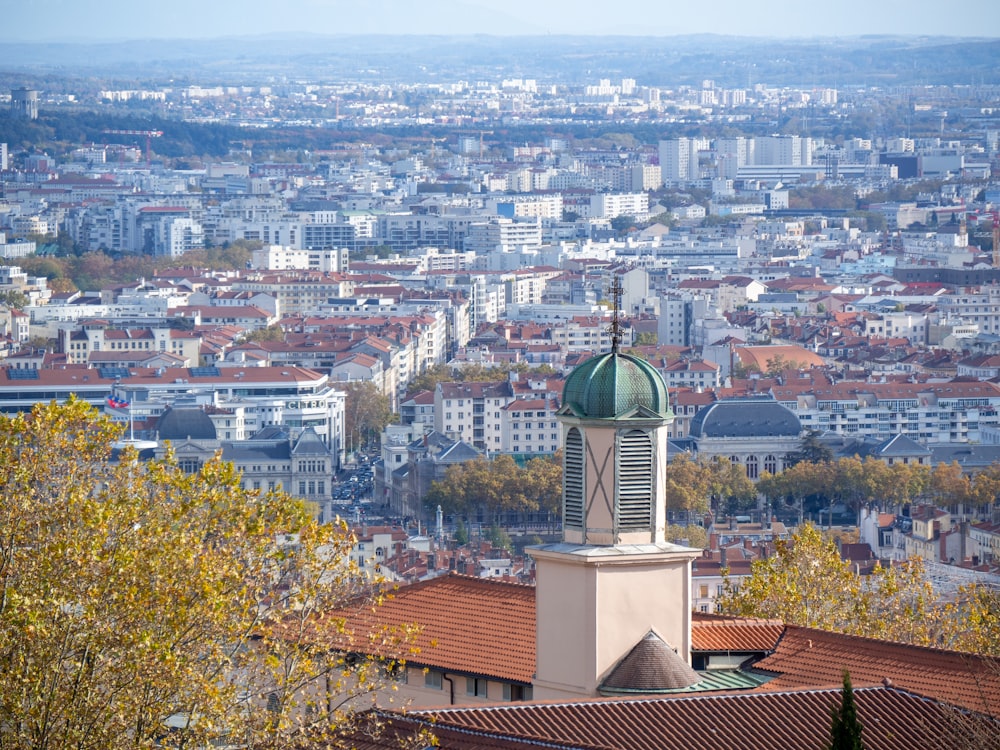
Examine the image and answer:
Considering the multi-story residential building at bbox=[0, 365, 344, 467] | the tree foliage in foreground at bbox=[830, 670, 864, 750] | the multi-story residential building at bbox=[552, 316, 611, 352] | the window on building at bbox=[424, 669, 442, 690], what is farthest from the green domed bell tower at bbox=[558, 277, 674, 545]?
the multi-story residential building at bbox=[552, 316, 611, 352]

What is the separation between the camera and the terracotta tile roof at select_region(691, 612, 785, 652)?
14625mm

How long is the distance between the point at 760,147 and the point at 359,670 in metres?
162

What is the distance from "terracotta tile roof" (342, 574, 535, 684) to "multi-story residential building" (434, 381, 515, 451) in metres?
45.5

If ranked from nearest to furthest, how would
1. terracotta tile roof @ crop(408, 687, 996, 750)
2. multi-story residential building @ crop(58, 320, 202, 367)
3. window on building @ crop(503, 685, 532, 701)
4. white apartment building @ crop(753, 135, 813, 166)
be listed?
terracotta tile roof @ crop(408, 687, 996, 750) → window on building @ crop(503, 685, 532, 701) → multi-story residential building @ crop(58, 320, 202, 367) → white apartment building @ crop(753, 135, 813, 166)

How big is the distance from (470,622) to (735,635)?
1339 mm

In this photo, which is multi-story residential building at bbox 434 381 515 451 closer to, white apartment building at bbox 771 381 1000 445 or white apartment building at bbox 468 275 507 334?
white apartment building at bbox 771 381 1000 445

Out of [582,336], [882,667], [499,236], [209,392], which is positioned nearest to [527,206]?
[499,236]

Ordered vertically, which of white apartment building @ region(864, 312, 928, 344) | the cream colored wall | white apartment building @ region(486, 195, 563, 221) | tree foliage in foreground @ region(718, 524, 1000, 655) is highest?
the cream colored wall

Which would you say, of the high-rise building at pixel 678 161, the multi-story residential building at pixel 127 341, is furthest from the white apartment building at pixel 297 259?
the high-rise building at pixel 678 161

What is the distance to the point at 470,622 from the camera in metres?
15.1

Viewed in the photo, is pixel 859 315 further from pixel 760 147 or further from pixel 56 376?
pixel 760 147

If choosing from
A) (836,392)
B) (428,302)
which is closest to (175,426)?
(836,392)

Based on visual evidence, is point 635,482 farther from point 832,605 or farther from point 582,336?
point 582,336

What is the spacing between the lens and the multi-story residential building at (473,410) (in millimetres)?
61688
